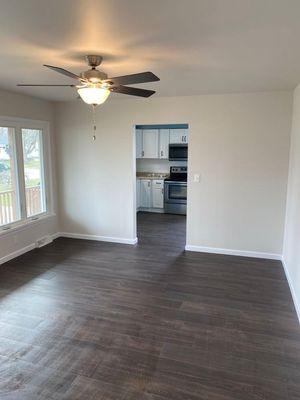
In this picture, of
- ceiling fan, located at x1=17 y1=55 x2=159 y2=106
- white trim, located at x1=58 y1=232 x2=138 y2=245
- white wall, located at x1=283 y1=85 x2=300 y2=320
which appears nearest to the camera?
ceiling fan, located at x1=17 y1=55 x2=159 y2=106

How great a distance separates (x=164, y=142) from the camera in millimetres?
7629

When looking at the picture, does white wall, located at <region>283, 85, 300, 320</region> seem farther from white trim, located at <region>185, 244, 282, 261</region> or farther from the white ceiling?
the white ceiling

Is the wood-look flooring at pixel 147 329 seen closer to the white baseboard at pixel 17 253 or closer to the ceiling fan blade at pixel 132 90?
the white baseboard at pixel 17 253

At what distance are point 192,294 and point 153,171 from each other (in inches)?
198

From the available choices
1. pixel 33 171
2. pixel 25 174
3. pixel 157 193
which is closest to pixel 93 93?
pixel 25 174

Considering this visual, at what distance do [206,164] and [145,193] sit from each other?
3297mm

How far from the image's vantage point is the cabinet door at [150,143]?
7669mm

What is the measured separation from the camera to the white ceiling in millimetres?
1699

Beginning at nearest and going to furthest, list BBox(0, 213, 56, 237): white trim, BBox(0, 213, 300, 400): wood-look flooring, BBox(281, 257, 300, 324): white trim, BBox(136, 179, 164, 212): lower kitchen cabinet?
BBox(0, 213, 300, 400): wood-look flooring, BBox(281, 257, 300, 324): white trim, BBox(0, 213, 56, 237): white trim, BBox(136, 179, 164, 212): lower kitchen cabinet

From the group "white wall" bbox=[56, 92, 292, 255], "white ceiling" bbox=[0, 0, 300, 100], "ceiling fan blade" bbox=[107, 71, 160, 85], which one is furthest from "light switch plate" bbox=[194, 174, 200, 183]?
"ceiling fan blade" bbox=[107, 71, 160, 85]

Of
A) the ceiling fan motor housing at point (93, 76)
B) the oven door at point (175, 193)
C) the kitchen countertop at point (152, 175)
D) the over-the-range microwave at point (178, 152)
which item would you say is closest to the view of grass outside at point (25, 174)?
the ceiling fan motor housing at point (93, 76)

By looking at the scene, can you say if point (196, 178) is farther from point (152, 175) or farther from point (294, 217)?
point (152, 175)

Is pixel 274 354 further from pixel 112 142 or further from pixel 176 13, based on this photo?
pixel 112 142

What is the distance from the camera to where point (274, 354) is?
2.59 m
